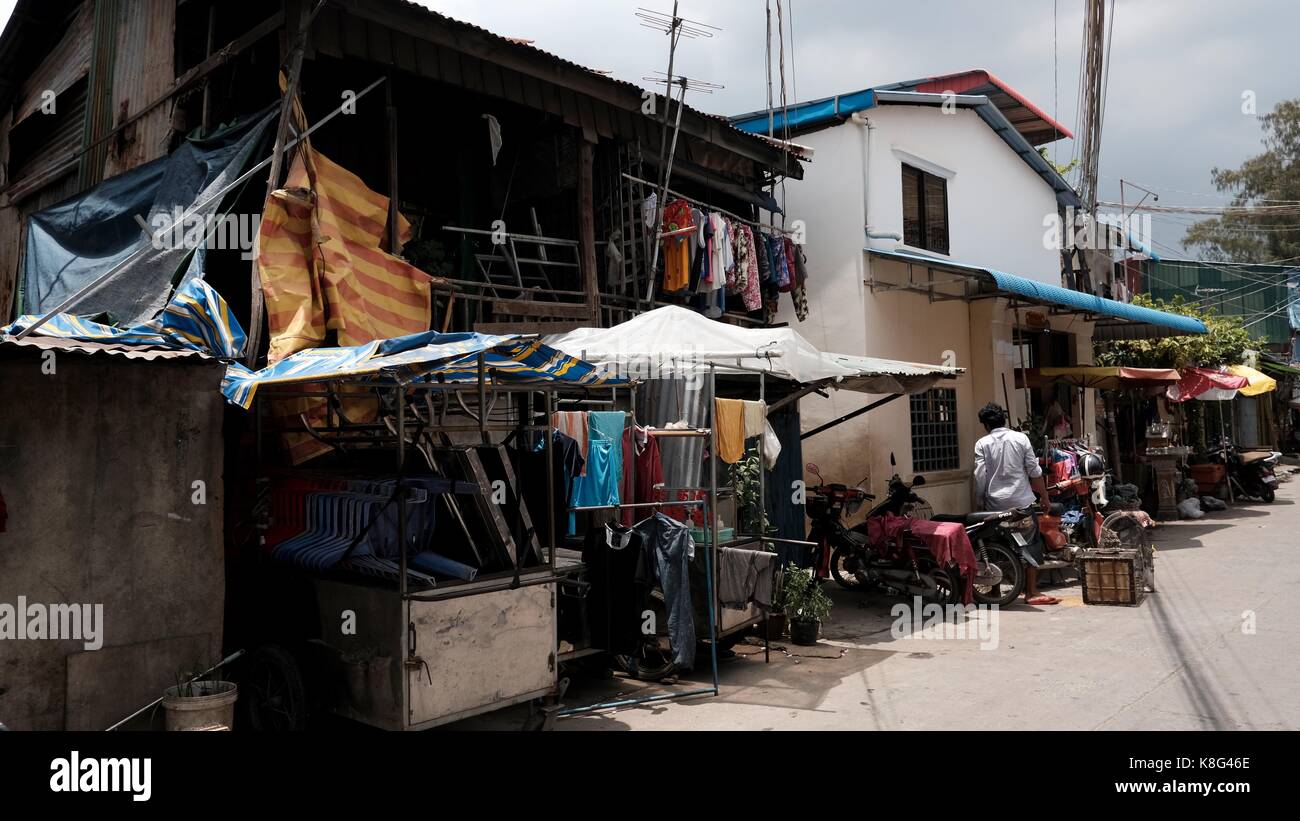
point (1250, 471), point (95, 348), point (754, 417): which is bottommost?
point (1250, 471)

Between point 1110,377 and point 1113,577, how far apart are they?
8093 millimetres

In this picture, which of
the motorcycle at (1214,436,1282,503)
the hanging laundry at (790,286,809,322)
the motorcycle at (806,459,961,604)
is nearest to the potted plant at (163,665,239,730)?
the motorcycle at (806,459,961,604)

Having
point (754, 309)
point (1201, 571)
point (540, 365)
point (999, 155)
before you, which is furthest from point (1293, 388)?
point (540, 365)

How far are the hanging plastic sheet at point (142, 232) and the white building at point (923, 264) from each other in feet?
25.5

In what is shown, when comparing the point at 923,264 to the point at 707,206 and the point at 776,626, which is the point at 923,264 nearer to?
the point at 707,206

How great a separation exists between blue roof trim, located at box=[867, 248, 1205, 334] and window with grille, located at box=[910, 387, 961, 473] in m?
2.29

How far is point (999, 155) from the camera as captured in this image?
17641mm

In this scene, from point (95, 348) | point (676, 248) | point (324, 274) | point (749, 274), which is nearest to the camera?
point (95, 348)

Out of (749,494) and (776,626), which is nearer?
(749,494)

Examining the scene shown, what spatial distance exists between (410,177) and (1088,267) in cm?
1632

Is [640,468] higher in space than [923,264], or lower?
lower

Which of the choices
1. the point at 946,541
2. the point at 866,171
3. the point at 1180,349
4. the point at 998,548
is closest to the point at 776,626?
the point at 946,541

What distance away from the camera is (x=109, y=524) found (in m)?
5.52
